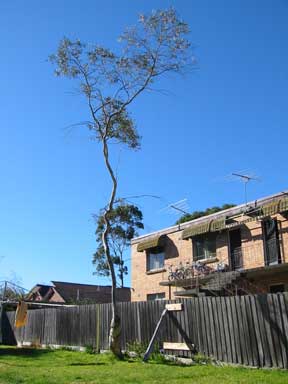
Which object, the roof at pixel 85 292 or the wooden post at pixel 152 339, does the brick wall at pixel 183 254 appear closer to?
the wooden post at pixel 152 339

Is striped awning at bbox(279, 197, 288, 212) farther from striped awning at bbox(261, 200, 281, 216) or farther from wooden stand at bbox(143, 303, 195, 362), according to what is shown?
wooden stand at bbox(143, 303, 195, 362)

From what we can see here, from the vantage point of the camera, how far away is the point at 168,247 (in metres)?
28.4

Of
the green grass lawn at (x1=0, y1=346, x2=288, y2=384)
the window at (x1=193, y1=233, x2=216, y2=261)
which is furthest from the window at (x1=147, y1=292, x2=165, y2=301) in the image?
the green grass lawn at (x1=0, y1=346, x2=288, y2=384)

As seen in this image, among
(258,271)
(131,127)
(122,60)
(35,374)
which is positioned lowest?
(35,374)

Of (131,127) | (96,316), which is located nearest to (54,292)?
(96,316)

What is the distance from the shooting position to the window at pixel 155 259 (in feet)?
94.5

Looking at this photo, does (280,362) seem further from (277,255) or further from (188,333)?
(277,255)

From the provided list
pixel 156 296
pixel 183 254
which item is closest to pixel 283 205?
pixel 183 254

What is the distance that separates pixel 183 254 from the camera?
88.8ft

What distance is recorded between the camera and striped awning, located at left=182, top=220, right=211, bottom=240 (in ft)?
82.0

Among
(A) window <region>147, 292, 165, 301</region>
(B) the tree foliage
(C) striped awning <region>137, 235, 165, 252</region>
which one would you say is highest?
(B) the tree foliage

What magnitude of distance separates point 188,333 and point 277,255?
363 inches

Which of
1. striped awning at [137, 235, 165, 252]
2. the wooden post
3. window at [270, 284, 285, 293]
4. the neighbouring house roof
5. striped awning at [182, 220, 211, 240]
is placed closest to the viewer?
the wooden post

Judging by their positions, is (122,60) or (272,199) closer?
(122,60)
